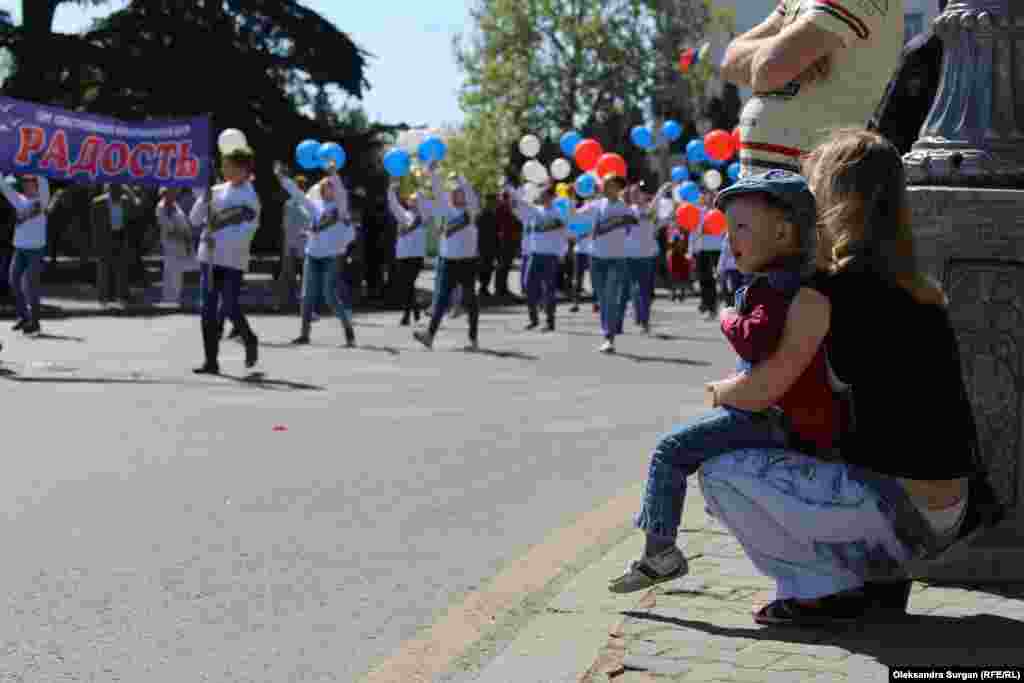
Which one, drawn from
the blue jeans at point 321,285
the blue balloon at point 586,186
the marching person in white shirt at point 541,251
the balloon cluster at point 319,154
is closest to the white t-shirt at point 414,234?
the marching person in white shirt at point 541,251

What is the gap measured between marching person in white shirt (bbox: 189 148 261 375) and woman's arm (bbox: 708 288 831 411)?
32.0 ft

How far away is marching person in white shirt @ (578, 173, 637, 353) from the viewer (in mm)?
18719

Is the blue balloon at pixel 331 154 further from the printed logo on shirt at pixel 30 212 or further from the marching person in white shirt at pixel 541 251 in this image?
the printed logo on shirt at pixel 30 212

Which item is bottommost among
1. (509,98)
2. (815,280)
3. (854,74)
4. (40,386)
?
(40,386)

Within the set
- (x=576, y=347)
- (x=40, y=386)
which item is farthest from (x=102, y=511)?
(x=576, y=347)

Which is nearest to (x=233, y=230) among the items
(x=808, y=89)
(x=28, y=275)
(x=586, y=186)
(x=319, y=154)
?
(x=28, y=275)

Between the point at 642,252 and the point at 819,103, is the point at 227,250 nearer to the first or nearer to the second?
the point at 642,252

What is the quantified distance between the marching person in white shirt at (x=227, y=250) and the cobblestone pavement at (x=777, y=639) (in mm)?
9213

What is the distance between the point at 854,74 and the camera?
619 cm

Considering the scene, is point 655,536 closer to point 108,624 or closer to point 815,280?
point 815,280

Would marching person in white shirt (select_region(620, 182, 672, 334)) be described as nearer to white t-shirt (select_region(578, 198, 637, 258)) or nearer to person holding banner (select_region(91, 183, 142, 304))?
white t-shirt (select_region(578, 198, 637, 258))

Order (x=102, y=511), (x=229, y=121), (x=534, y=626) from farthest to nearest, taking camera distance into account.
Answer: (x=229, y=121), (x=102, y=511), (x=534, y=626)

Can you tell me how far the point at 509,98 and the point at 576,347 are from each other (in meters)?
37.5

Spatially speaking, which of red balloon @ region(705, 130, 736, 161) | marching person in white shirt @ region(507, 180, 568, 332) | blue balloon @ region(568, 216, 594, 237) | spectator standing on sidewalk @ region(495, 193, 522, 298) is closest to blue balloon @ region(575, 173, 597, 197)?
blue balloon @ region(568, 216, 594, 237)
